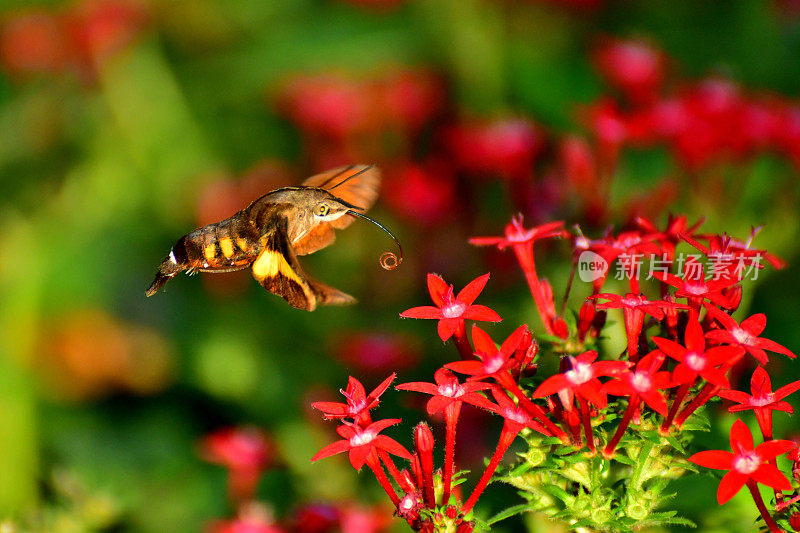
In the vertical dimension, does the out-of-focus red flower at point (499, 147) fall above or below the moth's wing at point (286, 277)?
below

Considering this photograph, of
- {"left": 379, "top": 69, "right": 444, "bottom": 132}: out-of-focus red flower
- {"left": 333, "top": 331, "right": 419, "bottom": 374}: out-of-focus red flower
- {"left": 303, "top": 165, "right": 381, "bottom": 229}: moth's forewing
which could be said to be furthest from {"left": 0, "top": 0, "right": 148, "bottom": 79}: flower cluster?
Result: {"left": 303, "top": 165, "right": 381, "bottom": 229}: moth's forewing

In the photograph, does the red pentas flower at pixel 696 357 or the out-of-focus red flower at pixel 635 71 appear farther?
the out-of-focus red flower at pixel 635 71

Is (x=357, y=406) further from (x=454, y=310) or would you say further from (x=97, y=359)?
(x=97, y=359)

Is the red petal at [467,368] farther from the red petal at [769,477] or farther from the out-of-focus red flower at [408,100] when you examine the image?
the out-of-focus red flower at [408,100]

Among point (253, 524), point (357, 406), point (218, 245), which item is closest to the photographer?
point (357, 406)

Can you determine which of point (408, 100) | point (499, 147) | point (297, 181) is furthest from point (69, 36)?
point (499, 147)

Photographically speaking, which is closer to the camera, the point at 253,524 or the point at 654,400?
the point at 654,400

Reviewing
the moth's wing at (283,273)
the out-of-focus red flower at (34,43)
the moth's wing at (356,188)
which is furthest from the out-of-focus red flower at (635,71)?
the out-of-focus red flower at (34,43)
